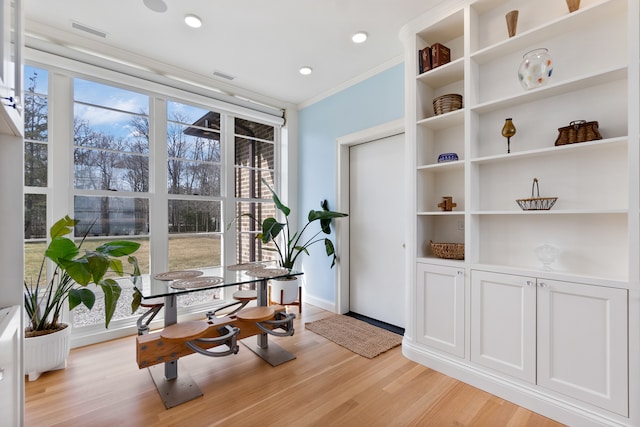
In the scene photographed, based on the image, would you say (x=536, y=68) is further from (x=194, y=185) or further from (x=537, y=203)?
(x=194, y=185)

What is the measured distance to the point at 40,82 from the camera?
2588 millimetres

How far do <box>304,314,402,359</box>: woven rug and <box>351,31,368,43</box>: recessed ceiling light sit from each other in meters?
2.83

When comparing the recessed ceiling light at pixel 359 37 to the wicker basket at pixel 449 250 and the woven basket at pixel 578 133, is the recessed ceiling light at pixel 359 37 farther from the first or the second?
the wicker basket at pixel 449 250

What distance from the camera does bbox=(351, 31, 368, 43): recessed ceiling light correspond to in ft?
8.69

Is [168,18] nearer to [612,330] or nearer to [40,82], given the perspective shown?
[40,82]

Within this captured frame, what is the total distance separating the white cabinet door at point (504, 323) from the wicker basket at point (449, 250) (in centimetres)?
19

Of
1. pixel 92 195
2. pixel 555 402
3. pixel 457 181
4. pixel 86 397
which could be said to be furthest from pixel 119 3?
pixel 555 402

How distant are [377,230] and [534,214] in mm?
1648

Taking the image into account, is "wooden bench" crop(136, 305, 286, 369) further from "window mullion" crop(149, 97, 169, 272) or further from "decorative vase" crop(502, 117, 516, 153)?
"decorative vase" crop(502, 117, 516, 153)

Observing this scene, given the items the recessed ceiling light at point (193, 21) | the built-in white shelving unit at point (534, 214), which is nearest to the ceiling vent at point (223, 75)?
the recessed ceiling light at point (193, 21)

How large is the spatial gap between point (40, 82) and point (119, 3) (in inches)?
42.0

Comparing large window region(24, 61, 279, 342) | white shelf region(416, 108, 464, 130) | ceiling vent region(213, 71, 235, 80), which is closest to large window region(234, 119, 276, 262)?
large window region(24, 61, 279, 342)

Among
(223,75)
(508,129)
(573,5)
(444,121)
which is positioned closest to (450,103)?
(444,121)

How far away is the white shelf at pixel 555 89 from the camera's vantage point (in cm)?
170
